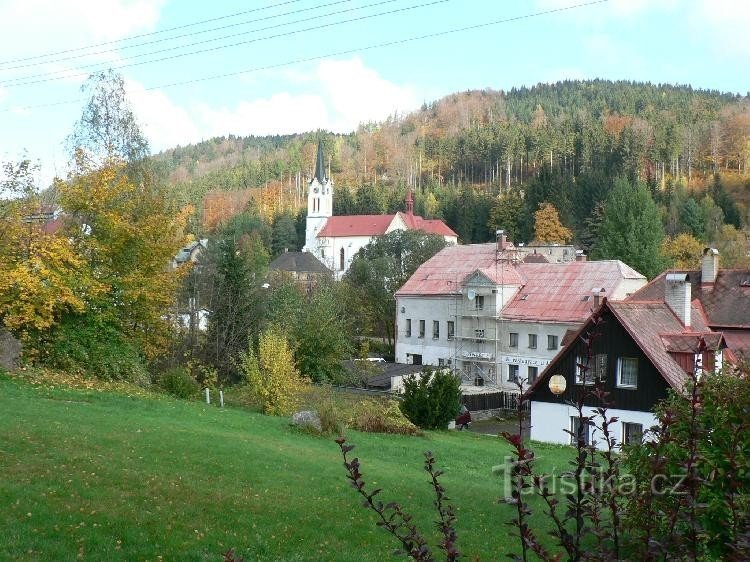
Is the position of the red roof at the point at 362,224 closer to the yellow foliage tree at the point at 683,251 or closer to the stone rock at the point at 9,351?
the yellow foliage tree at the point at 683,251

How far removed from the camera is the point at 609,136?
121875 millimetres

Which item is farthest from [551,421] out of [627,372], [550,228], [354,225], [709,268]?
[354,225]

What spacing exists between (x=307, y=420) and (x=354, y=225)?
332 ft

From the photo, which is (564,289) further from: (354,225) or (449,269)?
(354,225)

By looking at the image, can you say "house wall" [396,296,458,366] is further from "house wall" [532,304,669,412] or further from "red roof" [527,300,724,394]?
"house wall" [532,304,669,412]

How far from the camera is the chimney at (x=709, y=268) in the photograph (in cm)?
3669

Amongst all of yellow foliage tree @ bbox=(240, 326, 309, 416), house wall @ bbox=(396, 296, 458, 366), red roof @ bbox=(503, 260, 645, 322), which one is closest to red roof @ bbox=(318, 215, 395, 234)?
house wall @ bbox=(396, 296, 458, 366)

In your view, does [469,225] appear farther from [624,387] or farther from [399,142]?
[624,387]

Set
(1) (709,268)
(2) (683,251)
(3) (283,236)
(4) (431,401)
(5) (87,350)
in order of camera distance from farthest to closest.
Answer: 1. (3) (283,236)
2. (2) (683,251)
3. (1) (709,268)
4. (4) (431,401)
5. (5) (87,350)

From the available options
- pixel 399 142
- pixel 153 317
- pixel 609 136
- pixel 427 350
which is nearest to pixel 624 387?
pixel 153 317

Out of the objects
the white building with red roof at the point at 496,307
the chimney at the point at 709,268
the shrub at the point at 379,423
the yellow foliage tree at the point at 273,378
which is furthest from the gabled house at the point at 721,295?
the yellow foliage tree at the point at 273,378

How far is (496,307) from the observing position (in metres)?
48.8

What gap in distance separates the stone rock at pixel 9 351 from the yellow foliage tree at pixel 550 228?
69902 millimetres

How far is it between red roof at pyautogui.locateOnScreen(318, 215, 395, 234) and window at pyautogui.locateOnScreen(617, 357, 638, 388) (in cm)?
8915
